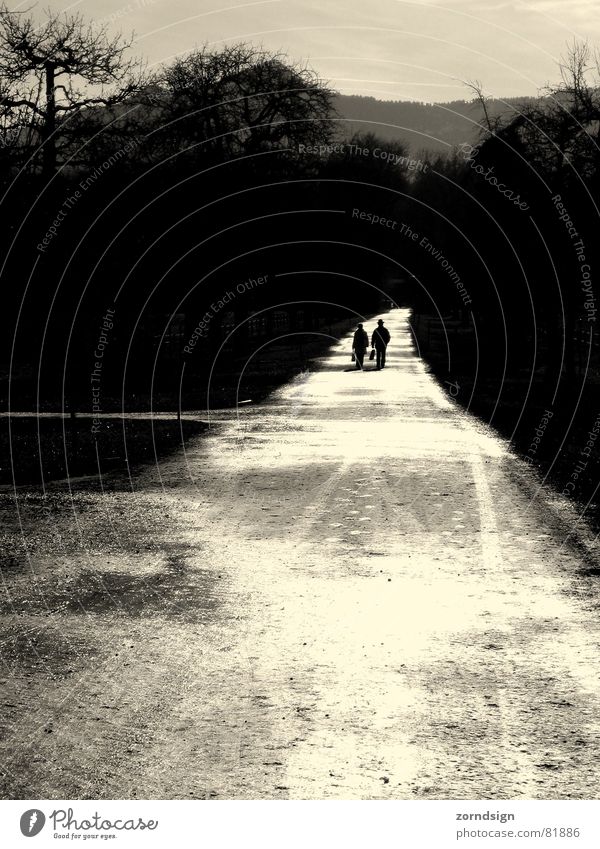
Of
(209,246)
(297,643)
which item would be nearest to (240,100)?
(209,246)

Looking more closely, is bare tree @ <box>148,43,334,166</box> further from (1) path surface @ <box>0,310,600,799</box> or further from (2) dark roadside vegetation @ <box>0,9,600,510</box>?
(1) path surface @ <box>0,310,600,799</box>

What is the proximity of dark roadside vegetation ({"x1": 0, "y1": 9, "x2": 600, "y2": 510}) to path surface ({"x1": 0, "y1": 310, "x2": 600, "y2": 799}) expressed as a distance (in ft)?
10.6

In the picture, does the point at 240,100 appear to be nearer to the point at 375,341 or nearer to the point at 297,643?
the point at 375,341

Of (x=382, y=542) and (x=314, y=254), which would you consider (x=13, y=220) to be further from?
(x=314, y=254)

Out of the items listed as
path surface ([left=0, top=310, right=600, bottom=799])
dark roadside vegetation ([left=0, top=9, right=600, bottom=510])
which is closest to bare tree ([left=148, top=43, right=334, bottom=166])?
dark roadside vegetation ([left=0, top=9, right=600, bottom=510])

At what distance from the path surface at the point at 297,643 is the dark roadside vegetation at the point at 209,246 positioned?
3.22 metres

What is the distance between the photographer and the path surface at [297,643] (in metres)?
5.19

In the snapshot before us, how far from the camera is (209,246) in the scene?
146 ft

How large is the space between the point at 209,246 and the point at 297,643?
125ft

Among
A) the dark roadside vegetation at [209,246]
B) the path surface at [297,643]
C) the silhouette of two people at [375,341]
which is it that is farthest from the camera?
the silhouette of two people at [375,341]

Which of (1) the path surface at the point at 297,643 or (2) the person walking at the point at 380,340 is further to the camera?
(2) the person walking at the point at 380,340

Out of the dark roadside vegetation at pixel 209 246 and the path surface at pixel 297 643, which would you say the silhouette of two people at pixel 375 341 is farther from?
the path surface at pixel 297 643

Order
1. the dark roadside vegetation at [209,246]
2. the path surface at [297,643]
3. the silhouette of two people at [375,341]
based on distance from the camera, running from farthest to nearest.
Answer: the silhouette of two people at [375,341] → the dark roadside vegetation at [209,246] → the path surface at [297,643]

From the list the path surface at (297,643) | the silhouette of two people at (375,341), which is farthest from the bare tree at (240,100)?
the path surface at (297,643)
